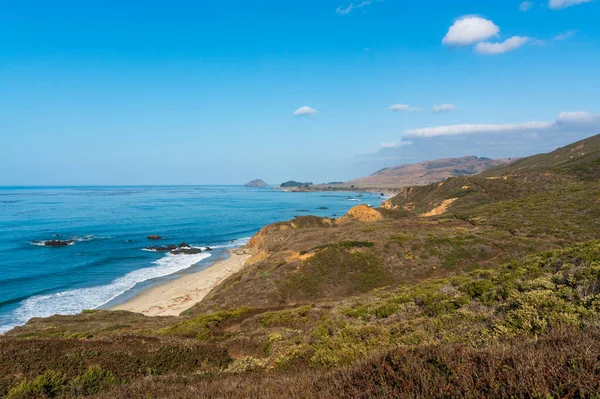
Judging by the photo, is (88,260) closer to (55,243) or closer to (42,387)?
(55,243)

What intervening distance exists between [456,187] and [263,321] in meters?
82.0

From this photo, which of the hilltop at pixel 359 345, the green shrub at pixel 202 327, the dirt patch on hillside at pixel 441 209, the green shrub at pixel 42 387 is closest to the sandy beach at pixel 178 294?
the hilltop at pixel 359 345

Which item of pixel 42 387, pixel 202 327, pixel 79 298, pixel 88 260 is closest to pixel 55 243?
pixel 88 260

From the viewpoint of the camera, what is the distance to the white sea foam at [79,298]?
110ft

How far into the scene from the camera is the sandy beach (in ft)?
116

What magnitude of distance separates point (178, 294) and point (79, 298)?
37.9 ft

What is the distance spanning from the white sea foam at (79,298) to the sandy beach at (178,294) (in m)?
3.79

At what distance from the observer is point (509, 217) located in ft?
132

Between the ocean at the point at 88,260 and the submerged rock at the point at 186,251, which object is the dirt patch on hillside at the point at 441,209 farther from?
the submerged rock at the point at 186,251

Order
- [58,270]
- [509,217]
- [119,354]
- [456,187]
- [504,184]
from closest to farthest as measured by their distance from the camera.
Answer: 1. [119,354]
2. [509,217]
3. [58,270]
4. [504,184]
5. [456,187]

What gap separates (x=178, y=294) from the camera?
4047 centimetres

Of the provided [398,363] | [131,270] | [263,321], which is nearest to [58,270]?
[131,270]

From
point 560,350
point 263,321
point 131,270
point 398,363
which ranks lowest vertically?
point 131,270

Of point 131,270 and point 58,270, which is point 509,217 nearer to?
point 131,270
